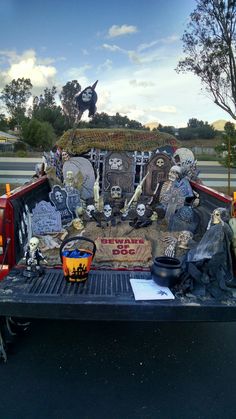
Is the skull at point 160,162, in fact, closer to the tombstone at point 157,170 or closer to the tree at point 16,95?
the tombstone at point 157,170

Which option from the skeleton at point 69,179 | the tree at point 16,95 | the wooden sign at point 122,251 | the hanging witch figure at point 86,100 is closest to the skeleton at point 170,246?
the wooden sign at point 122,251

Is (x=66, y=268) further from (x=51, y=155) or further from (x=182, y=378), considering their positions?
(x=51, y=155)

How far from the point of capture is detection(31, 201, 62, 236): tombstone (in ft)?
11.4

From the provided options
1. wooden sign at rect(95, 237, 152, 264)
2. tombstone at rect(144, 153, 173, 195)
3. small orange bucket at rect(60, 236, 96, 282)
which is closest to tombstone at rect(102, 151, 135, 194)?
tombstone at rect(144, 153, 173, 195)

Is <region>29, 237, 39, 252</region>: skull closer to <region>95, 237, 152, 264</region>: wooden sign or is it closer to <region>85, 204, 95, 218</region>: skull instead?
<region>95, 237, 152, 264</region>: wooden sign

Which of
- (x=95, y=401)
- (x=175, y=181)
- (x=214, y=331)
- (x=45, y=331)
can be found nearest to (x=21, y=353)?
(x=45, y=331)

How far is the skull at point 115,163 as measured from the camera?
5.13 metres

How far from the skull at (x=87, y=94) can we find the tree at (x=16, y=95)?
55.3 metres

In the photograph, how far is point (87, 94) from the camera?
5.29 metres

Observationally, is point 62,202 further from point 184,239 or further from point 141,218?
point 184,239

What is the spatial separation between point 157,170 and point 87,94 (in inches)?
59.6

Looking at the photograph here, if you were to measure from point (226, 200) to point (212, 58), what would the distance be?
11.6m

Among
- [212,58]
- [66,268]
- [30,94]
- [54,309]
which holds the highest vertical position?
[30,94]

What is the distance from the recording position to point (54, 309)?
2.32m
